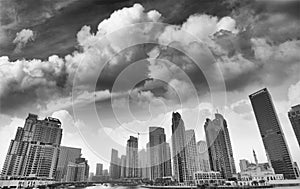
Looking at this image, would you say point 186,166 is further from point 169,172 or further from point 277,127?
point 277,127

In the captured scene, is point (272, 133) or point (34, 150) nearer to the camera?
point (34, 150)

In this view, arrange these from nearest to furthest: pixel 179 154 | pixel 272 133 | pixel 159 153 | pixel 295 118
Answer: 1. pixel 179 154
2. pixel 272 133
3. pixel 159 153
4. pixel 295 118

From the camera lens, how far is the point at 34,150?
82438 millimetres

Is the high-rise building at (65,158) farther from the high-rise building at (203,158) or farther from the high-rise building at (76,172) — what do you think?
the high-rise building at (203,158)

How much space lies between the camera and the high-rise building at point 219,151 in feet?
455

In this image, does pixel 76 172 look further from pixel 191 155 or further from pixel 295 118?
pixel 295 118

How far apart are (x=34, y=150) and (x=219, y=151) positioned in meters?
117

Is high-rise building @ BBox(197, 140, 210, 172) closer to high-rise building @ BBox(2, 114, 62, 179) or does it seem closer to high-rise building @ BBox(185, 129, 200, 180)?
high-rise building @ BBox(185, 129, 200, 180)

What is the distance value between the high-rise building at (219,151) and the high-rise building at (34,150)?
319 feet

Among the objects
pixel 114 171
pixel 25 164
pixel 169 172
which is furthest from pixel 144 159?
pixel 114 171

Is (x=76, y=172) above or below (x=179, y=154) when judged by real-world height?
below

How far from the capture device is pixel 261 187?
55.6 metres

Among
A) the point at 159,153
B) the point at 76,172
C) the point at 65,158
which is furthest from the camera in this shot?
the point at 65,158

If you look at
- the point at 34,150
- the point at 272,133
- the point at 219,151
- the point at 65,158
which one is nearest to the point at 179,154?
the point at 219,151
